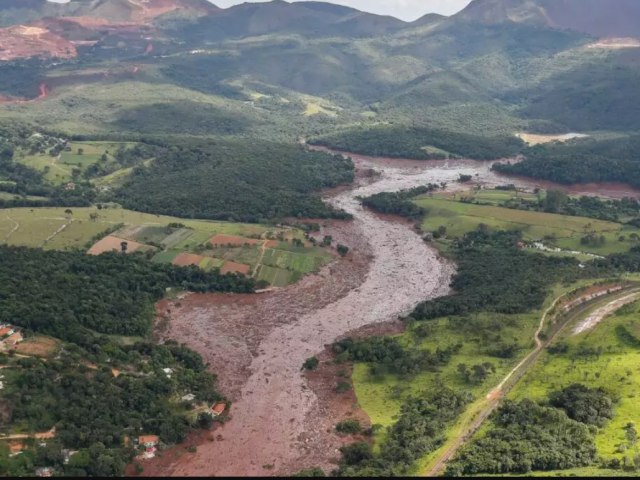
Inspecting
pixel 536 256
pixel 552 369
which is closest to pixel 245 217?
pixel 536 256

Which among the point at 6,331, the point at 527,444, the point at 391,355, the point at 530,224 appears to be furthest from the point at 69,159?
the point at 527,444

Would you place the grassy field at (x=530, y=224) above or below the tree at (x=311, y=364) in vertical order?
above

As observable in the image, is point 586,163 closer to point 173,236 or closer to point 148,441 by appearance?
point 173,236

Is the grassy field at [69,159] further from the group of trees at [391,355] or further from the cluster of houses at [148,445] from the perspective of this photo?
the cluster of houses at [148,445]

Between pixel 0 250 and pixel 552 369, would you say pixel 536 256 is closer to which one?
pixel 552 369

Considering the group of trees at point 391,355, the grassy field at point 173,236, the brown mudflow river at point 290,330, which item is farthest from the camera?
the grassy field at point 173,236

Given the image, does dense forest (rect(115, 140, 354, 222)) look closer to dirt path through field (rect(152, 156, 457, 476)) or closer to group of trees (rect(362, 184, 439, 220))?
group of trees (rect(362, 184, 439, 220))

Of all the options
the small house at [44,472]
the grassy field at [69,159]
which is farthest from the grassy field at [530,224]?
the small house at [44,472]

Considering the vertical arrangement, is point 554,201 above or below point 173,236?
above
